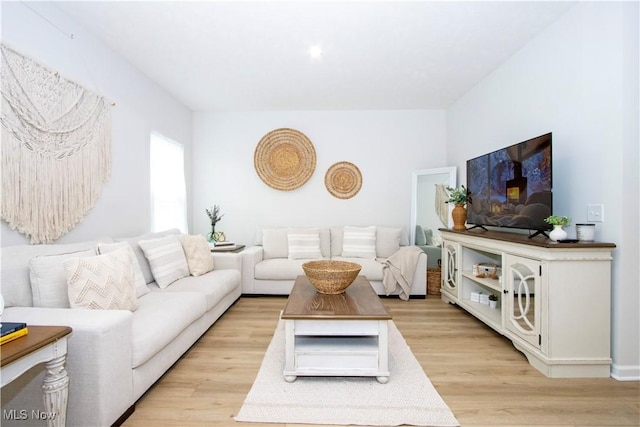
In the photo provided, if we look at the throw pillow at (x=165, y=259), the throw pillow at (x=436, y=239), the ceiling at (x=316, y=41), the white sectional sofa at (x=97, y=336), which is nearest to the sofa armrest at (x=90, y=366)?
the white sectional sofa at (x=97, y=336)

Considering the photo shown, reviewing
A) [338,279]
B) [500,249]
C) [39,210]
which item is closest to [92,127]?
[39,210]

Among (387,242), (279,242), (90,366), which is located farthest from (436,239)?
(90,366)

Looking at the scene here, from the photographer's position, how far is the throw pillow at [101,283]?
171cm

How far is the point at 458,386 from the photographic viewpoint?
1.88 m

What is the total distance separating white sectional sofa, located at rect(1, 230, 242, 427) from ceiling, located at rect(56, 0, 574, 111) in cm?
174

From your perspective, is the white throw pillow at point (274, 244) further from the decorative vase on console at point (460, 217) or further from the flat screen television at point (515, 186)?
the flat screen television at point (515, 186)

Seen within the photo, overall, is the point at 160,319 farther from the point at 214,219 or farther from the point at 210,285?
the point at 214,219

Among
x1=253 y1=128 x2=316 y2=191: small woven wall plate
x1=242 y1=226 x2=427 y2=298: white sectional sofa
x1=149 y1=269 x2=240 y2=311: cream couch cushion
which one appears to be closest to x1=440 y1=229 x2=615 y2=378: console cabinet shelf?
x1=242 y1=226 x2=427 y2=298: white sectional sofa

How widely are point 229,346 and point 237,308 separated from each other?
37.9 inches

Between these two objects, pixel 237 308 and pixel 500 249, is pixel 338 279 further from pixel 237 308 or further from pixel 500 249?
pixel 237 308

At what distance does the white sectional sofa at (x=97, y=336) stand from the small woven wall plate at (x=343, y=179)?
2.66 metres

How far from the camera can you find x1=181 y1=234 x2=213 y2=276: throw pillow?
3.07 m

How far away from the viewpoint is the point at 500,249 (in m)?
2.48

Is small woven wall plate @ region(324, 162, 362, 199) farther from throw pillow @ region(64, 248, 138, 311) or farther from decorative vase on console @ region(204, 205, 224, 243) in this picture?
throw pillow @ region(64, 248, 138, 311)
